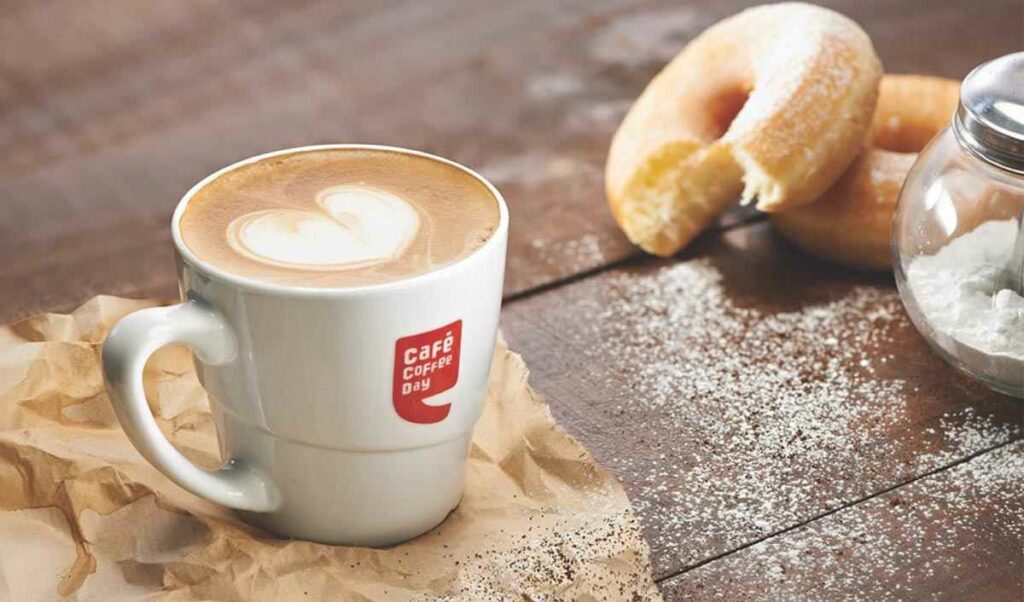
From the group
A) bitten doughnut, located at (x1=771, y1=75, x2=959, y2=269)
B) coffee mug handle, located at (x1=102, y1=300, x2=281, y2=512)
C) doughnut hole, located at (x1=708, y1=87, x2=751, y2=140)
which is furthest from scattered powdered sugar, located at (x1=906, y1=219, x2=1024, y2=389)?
coffee mug handle, located at (x1=102, y1=300, x2=281, y2=512)

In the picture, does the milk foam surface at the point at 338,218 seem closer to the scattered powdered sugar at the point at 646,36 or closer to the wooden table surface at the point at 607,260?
the wooden table surface at the point at 607,260

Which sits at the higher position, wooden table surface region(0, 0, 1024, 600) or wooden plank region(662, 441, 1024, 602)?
wooden plank region(662, 441, 1024, 602)

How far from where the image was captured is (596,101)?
138 cm

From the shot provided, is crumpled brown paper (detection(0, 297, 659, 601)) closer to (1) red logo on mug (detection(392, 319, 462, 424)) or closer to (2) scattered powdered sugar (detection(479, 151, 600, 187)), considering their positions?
(1) red logo on mug (detection(392, 319, 462, 424))

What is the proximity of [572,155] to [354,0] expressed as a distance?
463 mm

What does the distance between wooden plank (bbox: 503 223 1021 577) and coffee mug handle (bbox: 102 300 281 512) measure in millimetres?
270

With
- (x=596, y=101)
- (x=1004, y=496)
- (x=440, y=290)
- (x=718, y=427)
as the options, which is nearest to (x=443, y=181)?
(x=440, y=290)

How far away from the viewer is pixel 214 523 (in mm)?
764

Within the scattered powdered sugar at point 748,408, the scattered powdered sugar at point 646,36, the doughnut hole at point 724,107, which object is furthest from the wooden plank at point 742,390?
the scattered powdered sugar at point 646,36

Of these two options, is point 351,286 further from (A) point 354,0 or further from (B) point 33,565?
(A) point 354,0

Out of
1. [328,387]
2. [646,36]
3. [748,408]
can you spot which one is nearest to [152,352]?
[328,387]

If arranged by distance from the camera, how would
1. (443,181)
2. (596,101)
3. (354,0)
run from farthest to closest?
(354,0), (596,101), (443,181)

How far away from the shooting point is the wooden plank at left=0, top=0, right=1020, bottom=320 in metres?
1.13

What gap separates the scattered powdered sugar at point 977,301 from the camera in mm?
881
